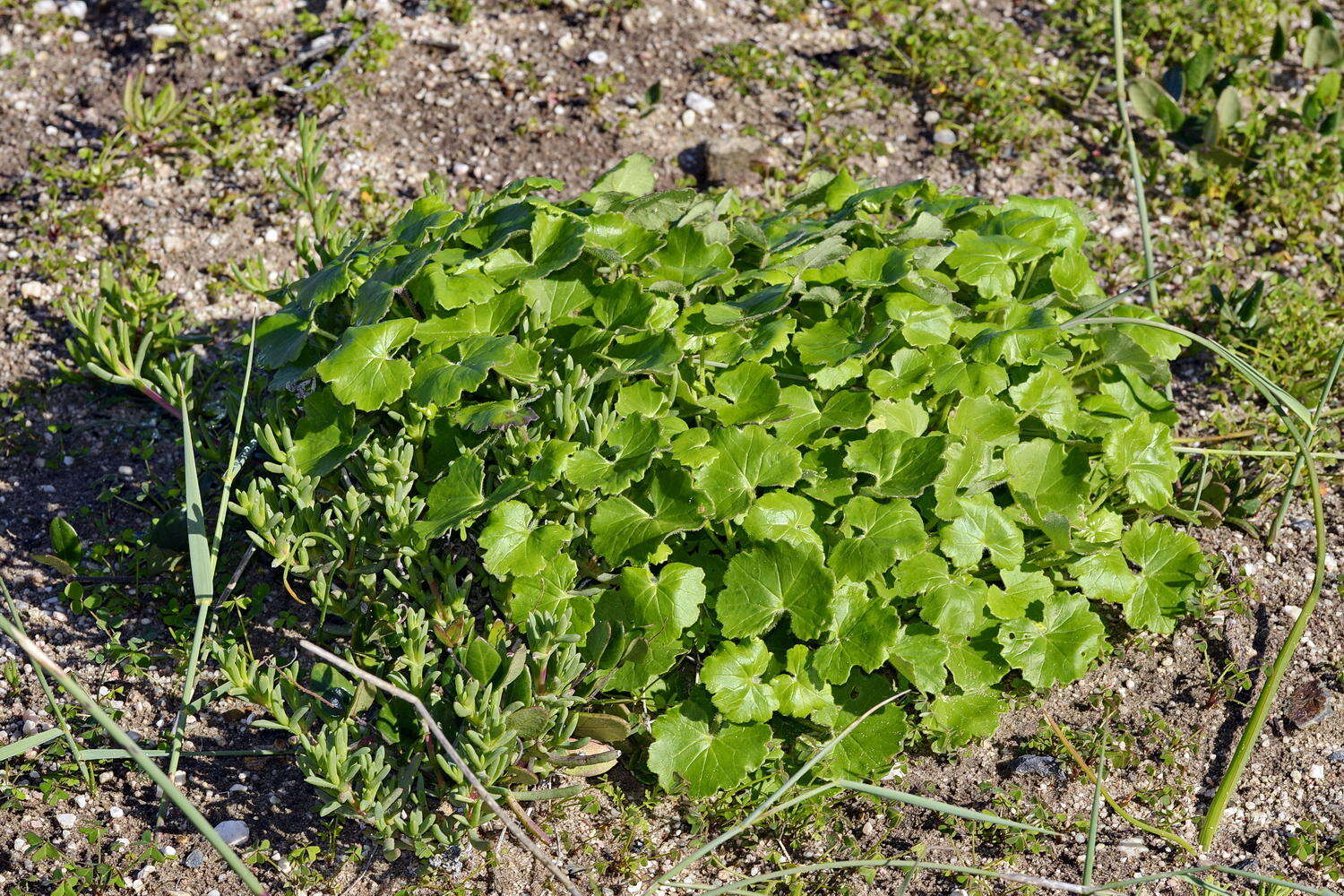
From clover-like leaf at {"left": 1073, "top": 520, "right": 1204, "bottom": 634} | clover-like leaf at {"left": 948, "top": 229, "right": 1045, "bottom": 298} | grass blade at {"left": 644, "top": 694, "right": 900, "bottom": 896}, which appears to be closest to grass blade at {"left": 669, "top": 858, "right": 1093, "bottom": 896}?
grass blade at {"left": 644, "top": 694, "right": 900, "bottom": 896}

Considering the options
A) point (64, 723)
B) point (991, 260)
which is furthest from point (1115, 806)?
point (64, 723)

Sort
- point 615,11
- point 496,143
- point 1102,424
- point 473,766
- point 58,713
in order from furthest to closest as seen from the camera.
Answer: point 615,11 → point 496,143 → point 1102,424 → point 58,713 → point 473,766

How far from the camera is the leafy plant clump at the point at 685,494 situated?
2.39m

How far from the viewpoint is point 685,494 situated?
245cm

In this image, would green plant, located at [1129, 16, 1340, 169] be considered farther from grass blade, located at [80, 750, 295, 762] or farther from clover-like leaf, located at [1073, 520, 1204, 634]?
grass blade, located at [80, 750, 295, 762]

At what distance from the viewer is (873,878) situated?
245 cm

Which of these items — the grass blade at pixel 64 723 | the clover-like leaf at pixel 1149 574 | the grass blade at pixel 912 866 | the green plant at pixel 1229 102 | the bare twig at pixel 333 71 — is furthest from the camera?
the bare twig at pixel 333 71

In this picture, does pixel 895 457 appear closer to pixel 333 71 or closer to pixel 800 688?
pixel 800 688

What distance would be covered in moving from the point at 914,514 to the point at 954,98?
252 cm

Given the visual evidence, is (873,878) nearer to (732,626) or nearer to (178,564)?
(732,626)

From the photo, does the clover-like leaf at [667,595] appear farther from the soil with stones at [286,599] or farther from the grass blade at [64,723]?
the grass blade at [64,723]

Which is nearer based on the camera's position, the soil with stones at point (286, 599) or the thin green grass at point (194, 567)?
the thin green grass at point (194, 567)

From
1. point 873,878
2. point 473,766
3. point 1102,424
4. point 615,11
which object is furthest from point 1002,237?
point 615,11

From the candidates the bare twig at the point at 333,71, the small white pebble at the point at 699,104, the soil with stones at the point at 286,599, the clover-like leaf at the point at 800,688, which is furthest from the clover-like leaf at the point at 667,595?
A: the bare twig at the point at 333,71
